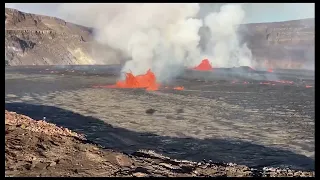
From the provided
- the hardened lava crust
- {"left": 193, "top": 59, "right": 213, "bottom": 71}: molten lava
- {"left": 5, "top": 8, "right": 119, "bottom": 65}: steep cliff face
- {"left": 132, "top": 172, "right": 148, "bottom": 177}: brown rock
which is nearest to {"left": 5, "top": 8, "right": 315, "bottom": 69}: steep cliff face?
{"left": 5, "top": 8, "right": 119, "bottom": 65}: steep cliff face

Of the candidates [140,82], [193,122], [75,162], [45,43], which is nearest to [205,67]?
[45,43]

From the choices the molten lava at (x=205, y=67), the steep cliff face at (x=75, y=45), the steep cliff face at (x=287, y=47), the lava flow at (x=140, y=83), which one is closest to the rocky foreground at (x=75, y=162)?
the lava flow at (x=140, y=83)

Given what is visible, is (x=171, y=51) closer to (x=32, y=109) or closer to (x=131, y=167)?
(x=32, y=109)

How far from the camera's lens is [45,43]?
6068 inches

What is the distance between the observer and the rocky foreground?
12625mm

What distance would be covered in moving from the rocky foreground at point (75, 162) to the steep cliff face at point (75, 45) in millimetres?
128897

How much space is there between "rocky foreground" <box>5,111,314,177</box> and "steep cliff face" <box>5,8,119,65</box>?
128 m

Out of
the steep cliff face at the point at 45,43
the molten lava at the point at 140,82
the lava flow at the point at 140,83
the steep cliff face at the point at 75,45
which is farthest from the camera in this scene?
the steep cliff face at the point at 75,45

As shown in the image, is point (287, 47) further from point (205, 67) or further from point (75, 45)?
point (75, 45)

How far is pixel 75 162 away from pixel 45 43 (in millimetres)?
150462

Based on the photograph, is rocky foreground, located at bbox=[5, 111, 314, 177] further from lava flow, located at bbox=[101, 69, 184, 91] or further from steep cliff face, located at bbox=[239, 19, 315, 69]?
steep cliff face, located at bbox=[239, 19, 315, 69]

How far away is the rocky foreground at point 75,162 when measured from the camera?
497 inches

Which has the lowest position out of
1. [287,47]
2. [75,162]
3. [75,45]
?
[75,162]

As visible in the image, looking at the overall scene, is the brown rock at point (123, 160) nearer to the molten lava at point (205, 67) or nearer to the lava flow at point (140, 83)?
the lava flow at point (140, 83)
